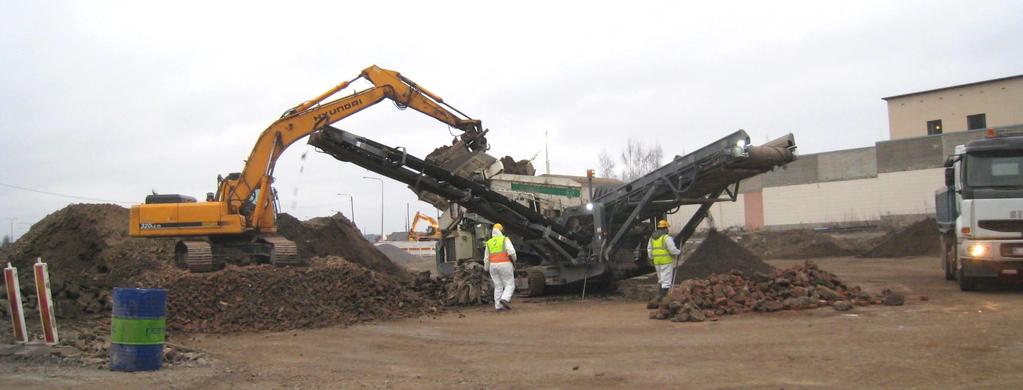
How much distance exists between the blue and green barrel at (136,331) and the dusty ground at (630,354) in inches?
7.0

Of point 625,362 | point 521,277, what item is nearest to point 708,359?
point 625,362

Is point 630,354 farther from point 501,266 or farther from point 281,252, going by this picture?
point 281,252

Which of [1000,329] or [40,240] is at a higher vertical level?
[40,240]

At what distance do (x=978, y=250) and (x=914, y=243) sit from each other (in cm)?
1768

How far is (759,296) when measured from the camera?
1255 centimetres

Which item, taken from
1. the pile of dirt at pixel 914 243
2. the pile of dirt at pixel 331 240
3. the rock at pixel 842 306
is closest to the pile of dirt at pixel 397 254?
the pile of dirt at pixel 331 240

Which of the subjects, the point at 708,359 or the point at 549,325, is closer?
the point at 708,359

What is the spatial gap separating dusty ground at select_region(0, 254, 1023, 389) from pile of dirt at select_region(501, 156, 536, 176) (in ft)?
32.8

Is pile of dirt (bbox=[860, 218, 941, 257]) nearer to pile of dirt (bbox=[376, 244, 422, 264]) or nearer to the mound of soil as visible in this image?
pile of dirt (bbox=[376, 244, 422, 264])

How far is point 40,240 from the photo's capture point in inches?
765

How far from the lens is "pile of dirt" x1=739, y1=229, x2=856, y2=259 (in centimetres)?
3281

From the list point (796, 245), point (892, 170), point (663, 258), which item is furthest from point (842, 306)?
point (892, 170)

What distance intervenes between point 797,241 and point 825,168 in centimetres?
1219

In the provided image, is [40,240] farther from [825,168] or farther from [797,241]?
[825,168]
